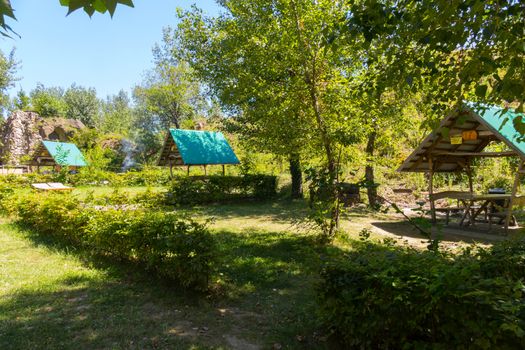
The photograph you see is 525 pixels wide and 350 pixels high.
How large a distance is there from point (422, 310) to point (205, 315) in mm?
2834

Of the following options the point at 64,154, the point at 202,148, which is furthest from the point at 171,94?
the point at 202,148

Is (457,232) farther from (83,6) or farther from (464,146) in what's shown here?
(83,6)

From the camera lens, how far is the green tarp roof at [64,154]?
25.9 meters

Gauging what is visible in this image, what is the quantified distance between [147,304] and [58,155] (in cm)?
2509

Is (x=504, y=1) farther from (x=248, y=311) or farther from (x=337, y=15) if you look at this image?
(x=248, y=311)

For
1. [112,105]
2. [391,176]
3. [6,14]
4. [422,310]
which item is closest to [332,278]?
[422,310]

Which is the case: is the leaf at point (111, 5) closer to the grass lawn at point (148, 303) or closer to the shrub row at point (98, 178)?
the grass lawn at point (148, 303)

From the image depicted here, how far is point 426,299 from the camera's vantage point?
9.05ft

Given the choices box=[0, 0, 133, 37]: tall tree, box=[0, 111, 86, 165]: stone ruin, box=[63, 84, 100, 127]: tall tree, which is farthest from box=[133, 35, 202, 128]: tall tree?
box=[0, 0, 133, 37]: tall tree

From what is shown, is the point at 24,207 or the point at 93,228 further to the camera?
the point at 24,207

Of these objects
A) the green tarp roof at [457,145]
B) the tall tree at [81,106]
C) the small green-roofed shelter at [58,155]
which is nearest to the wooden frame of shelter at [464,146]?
the green tarp roof at [457,145]

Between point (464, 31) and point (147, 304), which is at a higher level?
point (464, 31)

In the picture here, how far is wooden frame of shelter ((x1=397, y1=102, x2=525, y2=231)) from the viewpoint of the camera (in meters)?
8.59

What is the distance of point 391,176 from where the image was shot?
66.0ft
